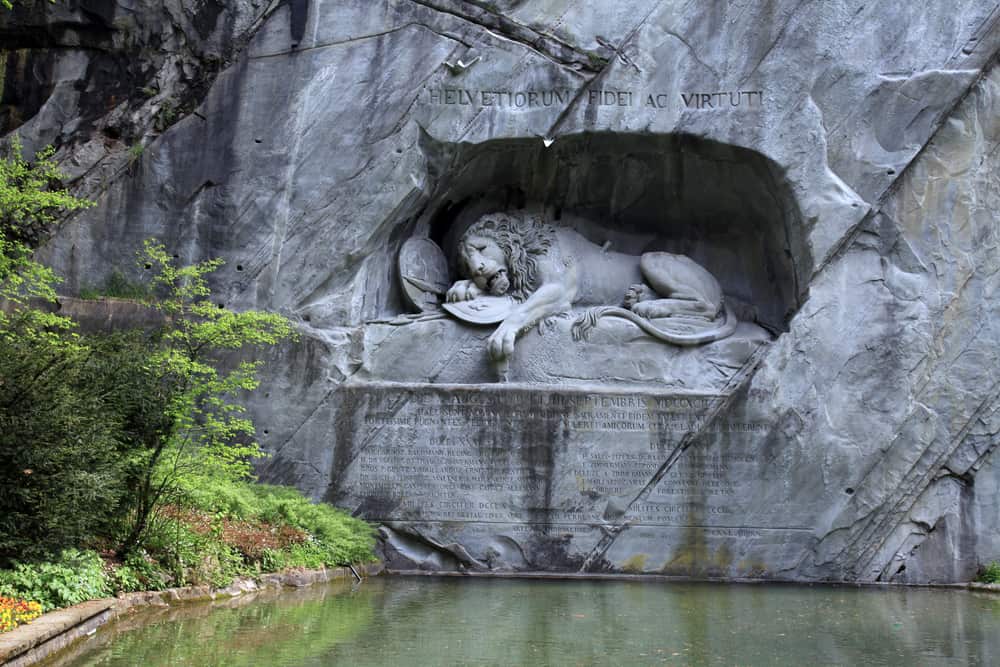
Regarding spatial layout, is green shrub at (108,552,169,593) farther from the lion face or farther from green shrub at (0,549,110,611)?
the lion face

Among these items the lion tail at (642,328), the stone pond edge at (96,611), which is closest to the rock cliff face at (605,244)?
the lion tail at (642,328)

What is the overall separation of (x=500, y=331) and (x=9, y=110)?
7790mm

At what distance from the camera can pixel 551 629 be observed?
769 cm

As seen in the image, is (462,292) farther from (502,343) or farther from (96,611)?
(96,611)

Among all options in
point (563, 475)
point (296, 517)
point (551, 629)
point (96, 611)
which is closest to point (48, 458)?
point (96, 611)

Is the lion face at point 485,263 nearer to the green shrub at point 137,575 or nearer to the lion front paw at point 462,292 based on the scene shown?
the lion front paw at point 462,292

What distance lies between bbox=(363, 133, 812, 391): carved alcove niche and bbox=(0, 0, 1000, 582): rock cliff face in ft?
0.16

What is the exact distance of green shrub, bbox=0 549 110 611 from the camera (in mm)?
7008

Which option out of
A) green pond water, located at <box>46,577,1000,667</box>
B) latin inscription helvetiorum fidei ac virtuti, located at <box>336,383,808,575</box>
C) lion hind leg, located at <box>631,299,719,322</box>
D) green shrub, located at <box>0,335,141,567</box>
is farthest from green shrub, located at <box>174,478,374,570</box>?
lion hind leg, located at <box>631,299,719,322</box>

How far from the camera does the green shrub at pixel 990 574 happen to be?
11.4 m

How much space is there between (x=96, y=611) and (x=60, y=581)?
1.46 feet

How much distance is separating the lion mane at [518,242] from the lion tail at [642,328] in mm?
872

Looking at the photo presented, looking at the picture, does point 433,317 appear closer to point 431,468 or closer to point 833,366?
point 431,468

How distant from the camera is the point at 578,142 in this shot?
13.1 meters
